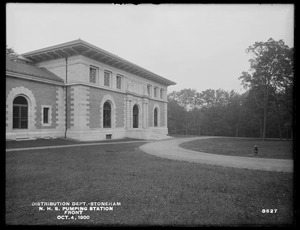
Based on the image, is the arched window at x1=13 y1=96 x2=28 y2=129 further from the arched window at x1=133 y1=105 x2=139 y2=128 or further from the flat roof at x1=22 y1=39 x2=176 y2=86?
the arched window at x1=133 y1=105 x2=139 y2=128

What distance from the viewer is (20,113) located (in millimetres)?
14023

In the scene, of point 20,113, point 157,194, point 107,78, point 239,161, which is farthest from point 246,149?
point 20,113

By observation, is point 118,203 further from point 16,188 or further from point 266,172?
point 266,172

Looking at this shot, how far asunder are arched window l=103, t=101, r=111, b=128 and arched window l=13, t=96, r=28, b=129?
753 centimetres

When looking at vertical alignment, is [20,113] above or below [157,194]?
above

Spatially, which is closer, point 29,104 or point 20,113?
point 20,113

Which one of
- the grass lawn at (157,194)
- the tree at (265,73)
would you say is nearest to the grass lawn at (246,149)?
the grass lawn at (157,194)

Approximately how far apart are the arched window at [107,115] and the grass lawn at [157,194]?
14007mm

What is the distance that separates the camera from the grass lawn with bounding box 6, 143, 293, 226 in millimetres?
2889

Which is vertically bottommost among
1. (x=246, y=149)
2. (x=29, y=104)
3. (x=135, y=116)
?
(x=246, y=149)

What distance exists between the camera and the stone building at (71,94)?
14.1m

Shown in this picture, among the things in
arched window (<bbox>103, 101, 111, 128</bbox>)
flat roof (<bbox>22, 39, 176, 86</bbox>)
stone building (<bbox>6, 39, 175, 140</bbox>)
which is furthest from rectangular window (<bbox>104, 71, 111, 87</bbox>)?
arched window (<bbox>103, 101, 111, 128</bbox>)

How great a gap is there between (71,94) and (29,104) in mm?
3642

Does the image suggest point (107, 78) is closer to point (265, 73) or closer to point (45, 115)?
point (45, 115)
